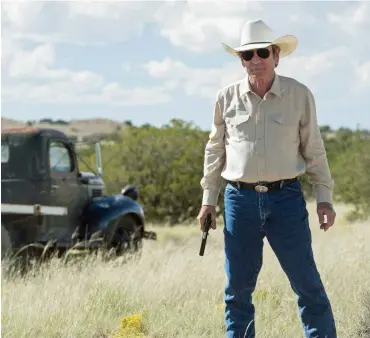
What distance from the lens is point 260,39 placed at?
5.26 meters

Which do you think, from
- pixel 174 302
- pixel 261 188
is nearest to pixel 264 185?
pixel 261 188

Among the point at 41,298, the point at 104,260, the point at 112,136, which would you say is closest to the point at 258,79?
the point at 41,298

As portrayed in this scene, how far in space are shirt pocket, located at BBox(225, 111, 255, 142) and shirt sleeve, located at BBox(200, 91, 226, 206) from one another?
101mm

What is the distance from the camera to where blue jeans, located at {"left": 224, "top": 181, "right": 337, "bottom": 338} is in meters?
5.18

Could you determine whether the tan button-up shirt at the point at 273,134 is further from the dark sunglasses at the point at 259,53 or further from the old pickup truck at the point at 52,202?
the old pickup truck at the point at 52,202

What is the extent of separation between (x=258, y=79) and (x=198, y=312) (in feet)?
7.56

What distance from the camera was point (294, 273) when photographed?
5242 millimetres

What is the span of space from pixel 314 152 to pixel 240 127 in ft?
1.57

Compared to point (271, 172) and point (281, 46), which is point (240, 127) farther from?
point (281, 46)

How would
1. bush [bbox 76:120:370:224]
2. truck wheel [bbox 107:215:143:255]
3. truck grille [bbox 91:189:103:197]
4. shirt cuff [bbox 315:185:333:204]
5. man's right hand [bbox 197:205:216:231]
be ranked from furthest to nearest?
bush [bbox 76:120:370:224] → truck grille [bbox 91:189:103:197] → truck wheel [bbox 107:215:143:255] → man's right hand [bbox 197:205:216:231] → shirt cuff [bbox 315:185:333:204]

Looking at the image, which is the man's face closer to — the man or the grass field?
the man

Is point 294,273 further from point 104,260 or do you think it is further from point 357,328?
point 104,260

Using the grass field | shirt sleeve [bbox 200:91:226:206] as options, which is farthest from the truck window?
shirt sleeve [bbox 200:91:226:206]

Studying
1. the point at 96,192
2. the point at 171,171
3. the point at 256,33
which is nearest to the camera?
the point at 256,33
